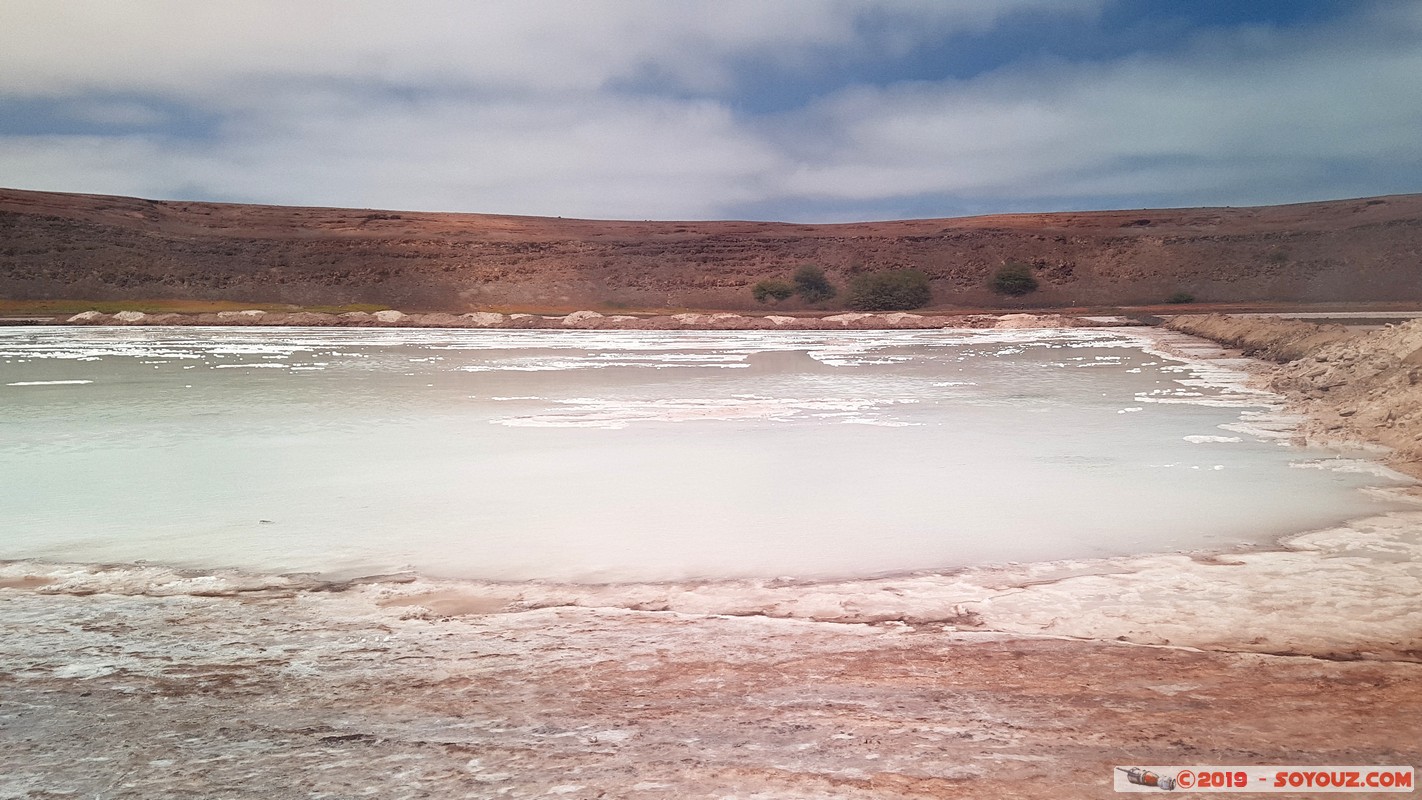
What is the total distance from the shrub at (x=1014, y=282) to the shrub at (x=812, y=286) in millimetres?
11649

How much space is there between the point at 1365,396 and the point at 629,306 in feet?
192

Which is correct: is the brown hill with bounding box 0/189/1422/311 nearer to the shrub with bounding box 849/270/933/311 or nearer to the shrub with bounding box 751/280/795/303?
the shrub with bounding box 751/280/795/303

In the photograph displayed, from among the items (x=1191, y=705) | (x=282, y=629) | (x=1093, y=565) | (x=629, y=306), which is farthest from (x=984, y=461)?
(x=629, y=306)

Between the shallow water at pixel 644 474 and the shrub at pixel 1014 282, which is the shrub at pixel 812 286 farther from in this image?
the shallow water at pixel 644 474

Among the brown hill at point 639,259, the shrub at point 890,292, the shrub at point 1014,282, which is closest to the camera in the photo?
the shrub at point 890,292

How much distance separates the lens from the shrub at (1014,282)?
219 ft

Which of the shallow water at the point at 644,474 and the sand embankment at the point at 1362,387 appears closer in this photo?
the shallow water at the point at 644,474

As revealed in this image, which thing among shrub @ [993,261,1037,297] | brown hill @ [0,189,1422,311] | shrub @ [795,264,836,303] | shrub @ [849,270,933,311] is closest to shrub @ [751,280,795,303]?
shrub @ [795,264,836,303]

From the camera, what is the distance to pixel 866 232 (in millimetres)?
88500

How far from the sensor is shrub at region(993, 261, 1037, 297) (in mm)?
66750

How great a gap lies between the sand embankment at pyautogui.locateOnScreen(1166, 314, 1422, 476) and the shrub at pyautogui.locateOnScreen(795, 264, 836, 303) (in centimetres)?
4588

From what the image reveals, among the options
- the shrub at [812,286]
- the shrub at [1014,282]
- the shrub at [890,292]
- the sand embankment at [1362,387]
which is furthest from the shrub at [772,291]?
the sand embankment at [1362,387]

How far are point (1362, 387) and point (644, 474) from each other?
351 inches

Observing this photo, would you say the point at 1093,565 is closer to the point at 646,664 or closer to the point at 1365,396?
the point at 646,664
